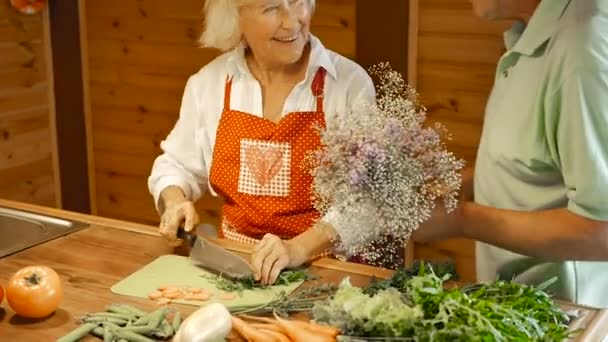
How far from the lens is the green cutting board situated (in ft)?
4.91

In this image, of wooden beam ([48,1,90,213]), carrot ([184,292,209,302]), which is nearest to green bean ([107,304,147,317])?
carrot ([184,292,209,302])

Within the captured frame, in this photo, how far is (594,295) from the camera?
1.52m

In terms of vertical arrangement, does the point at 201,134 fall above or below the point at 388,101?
below

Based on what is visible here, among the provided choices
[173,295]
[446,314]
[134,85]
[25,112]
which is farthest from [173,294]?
[25,112]

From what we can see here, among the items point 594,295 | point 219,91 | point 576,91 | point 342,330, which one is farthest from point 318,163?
point 219,91

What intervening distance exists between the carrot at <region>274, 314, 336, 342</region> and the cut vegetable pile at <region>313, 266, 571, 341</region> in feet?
0.08

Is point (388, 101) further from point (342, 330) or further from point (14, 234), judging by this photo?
point (14, 234)

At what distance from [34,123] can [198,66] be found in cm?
78

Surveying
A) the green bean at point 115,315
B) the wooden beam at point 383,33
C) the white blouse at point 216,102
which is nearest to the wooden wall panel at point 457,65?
the wooden beam at point 383,33

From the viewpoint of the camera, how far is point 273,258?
1.59 metres

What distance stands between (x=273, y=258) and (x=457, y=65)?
141 centimetres

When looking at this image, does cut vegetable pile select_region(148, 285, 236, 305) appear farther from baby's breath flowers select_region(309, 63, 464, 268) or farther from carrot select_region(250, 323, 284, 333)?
baby's breath flowers select_region(309, 63, 464, 268)

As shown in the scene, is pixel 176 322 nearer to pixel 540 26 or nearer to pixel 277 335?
pixel 277 335

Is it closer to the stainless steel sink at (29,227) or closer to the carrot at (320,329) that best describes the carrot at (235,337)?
the carrot at (320,329)
